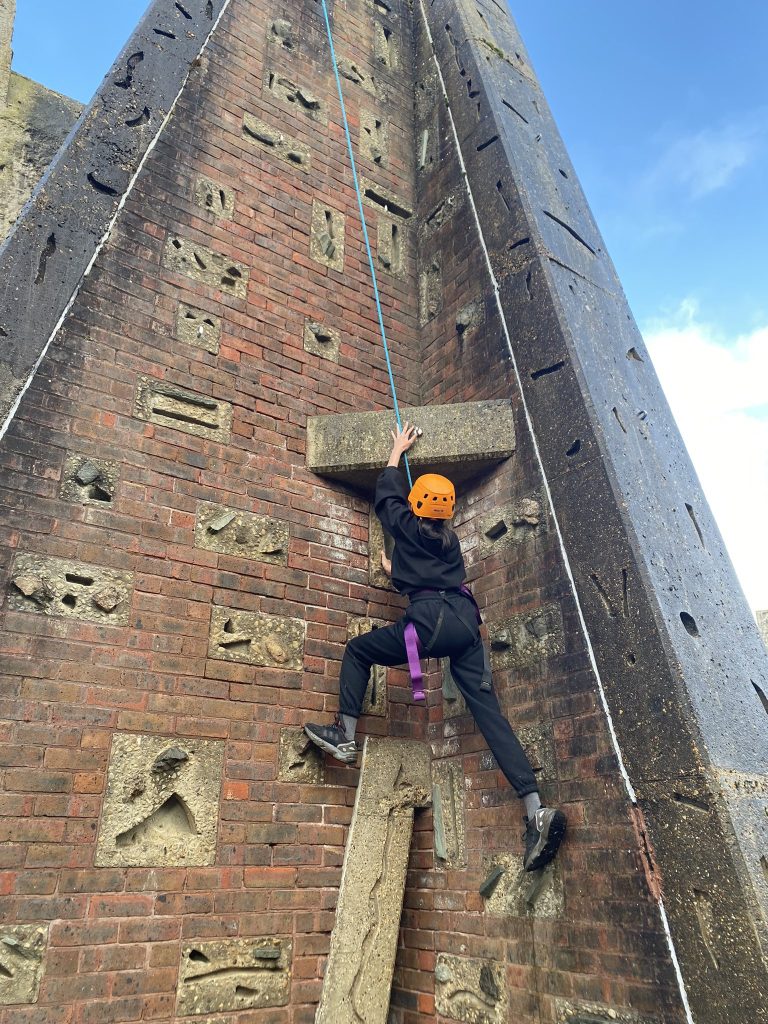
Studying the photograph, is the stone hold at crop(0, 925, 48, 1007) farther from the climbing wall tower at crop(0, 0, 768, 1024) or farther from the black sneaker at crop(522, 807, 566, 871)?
the black sneaker at crop(522, 807, 566, 871)

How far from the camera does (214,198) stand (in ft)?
14.9

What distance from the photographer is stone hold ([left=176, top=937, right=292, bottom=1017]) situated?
10.1 ft

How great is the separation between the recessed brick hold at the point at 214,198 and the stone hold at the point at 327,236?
0.57 m

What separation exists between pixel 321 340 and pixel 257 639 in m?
1.91

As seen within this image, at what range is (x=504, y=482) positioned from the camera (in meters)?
4.22

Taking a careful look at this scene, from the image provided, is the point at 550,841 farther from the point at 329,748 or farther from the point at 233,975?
the point at 233,975

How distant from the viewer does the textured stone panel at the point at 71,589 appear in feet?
10.6

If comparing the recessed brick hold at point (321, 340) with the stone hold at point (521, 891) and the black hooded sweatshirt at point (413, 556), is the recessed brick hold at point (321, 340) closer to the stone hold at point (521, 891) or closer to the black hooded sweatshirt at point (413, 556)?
the black hooded sweatshirt at point (413, 556)

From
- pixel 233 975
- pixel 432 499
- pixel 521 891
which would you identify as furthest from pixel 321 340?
pixel 233 975

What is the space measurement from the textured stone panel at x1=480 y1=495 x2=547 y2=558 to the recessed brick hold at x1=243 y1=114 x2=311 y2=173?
2693 millimetres

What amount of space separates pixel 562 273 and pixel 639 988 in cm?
350

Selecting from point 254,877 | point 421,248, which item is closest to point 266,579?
point 254,877

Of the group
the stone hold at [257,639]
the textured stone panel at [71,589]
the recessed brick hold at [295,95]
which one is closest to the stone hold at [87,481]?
the textured stone panel at [71,589]

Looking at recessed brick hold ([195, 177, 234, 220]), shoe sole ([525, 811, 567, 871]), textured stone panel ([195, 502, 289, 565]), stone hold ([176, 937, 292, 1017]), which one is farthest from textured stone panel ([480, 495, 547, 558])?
recessed brick hold ([195, 177, 234, 220])
